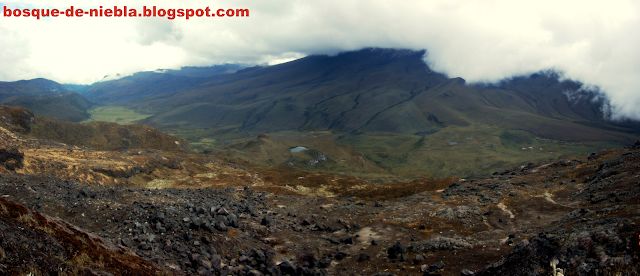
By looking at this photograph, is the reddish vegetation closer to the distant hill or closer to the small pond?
the distant hill

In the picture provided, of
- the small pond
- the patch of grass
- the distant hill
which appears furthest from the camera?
the small pond

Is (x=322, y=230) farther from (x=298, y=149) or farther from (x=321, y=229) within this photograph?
(x=298, y=149)

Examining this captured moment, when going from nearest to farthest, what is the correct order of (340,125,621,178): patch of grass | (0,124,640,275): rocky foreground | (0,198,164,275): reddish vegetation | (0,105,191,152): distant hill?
(0,198,164,275): reddish vegetation → (0,124,640,275): rocky foreground → (0,105,191,152): distant hill → (340,125,621,178): patch of grass

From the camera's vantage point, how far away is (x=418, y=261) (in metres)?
17.9

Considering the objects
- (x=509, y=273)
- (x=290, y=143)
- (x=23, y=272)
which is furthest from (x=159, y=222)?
(x=290, y=143)

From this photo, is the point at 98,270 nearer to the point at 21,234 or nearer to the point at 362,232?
the point at 21,234

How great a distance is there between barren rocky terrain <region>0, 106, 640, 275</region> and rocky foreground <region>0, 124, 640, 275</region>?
0.21 feet

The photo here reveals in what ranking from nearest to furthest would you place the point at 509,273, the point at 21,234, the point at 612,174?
the point at 21,234, the point at 509,273, the point at 612,174

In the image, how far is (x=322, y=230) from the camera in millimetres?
25953

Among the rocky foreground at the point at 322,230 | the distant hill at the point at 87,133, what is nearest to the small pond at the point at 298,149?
the distant hill at the point at 87,133

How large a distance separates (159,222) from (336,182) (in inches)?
1590

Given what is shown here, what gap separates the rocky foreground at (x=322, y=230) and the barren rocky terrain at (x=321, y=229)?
0.21 ft

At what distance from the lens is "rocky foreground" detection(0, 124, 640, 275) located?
10375 mm

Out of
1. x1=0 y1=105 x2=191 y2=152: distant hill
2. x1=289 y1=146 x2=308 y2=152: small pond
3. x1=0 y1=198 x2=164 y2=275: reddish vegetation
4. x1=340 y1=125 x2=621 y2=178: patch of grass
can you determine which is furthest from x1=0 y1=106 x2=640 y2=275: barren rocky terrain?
x1=289 y1=146 x2=308 y2=152: small pond
